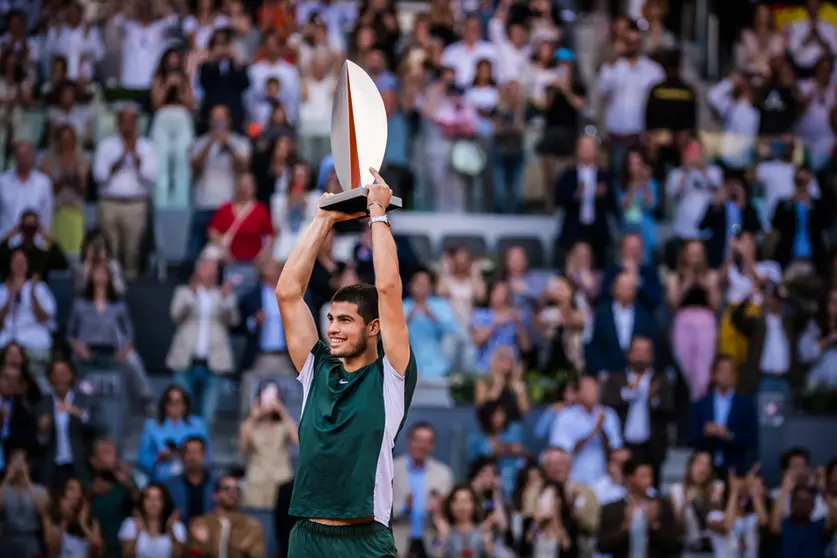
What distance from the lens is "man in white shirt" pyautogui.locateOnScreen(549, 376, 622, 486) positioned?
13.3 meters

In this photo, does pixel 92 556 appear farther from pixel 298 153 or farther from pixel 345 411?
pixel 345 411

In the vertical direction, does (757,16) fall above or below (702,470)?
above

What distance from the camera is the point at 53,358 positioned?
14.1 metres

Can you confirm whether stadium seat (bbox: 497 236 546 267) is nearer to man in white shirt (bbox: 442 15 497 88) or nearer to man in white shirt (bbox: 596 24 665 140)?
man in white shirt (bbox: 596 24 665 140)

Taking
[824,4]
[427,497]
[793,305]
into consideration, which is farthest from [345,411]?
[824,4]

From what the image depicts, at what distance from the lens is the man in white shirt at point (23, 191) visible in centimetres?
1548

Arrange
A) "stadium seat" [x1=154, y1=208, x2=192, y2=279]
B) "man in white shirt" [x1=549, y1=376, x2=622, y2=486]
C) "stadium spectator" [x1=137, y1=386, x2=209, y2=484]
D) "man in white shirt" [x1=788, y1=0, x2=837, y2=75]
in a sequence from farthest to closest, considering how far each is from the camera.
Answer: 1. "man in white shirt" [x1=788, y1=0, x2=837, y2=75]
2. "stadium seat" [x1=154, y1=208, x2=192, y2=279]
3. "man in white shirt" [x1=549, y1=376, x2=622, y2=486]
4. "stadium spectator" [x1=137, y1=386, x2=209, y2=484]

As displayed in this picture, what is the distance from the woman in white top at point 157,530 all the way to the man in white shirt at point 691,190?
6.05m

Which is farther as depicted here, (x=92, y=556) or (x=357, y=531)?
(x=92, y=556)

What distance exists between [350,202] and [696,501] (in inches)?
276

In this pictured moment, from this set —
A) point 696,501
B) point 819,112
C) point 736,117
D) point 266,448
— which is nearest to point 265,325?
point 266,448

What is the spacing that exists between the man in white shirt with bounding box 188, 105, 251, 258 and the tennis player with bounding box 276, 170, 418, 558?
8.94 metres

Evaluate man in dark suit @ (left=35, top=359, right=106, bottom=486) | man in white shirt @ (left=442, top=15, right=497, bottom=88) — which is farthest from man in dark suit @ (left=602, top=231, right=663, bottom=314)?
man in dark suit @ (left=35, top=359, right=106, bottom=486)

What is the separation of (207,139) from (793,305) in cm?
570
